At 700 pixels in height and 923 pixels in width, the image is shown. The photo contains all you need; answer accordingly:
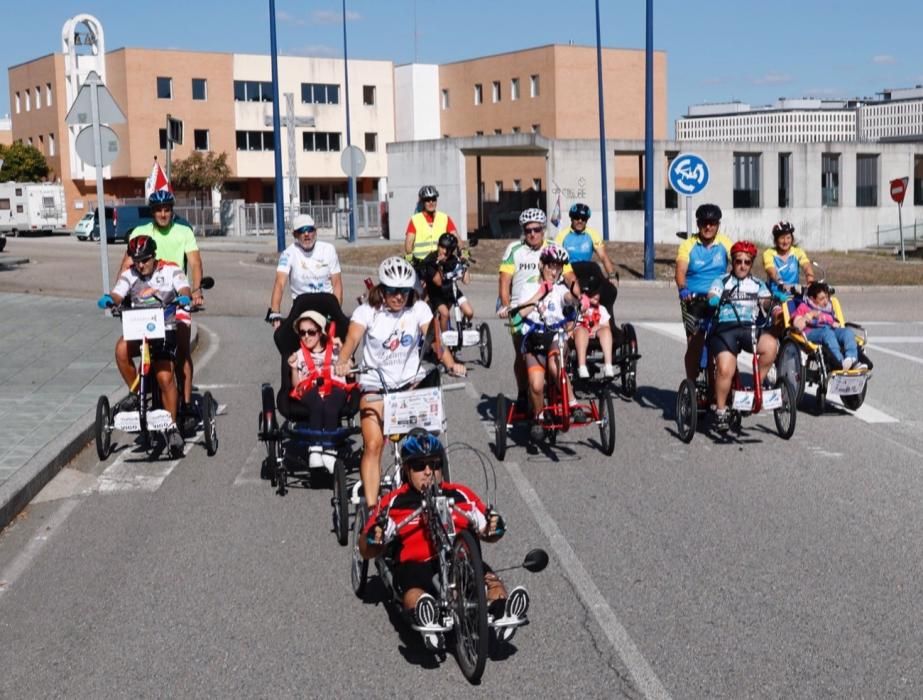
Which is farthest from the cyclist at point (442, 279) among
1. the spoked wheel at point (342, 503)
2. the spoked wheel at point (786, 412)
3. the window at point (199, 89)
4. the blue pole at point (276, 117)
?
the window at point (199, 89)

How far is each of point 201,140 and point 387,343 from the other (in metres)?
74.0

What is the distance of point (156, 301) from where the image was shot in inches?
400

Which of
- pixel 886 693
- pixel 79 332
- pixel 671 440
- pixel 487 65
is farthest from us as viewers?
pixel 487 65

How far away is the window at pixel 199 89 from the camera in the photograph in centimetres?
7794

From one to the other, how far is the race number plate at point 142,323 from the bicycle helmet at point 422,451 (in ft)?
14.6

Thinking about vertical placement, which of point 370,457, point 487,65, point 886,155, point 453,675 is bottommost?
point 453,675

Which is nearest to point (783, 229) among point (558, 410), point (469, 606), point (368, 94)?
point (558, 410)

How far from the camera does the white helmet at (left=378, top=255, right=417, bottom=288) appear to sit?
7.26 meters

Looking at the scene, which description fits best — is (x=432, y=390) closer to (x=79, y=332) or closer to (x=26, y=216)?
(x=79, y=332)

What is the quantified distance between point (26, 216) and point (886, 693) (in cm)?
6709

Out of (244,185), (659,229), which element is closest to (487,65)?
(244,185)

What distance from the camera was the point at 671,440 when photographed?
10656 millimetres

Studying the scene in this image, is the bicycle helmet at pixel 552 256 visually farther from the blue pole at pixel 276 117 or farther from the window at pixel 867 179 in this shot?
the window at pixel 867 179

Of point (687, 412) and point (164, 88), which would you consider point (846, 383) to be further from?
point (164, 88)
